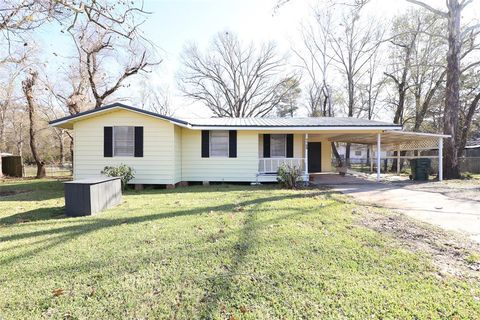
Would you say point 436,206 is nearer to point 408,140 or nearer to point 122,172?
point 408,140

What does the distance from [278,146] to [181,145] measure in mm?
4361

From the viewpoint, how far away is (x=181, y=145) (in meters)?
11.1

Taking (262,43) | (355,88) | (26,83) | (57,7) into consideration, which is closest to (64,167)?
(26,83)

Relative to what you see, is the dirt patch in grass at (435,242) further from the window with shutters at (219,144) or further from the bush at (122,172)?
the bush at (122,172)

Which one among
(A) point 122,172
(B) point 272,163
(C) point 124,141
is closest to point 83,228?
(A) point 122,172

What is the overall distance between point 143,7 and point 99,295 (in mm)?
6161

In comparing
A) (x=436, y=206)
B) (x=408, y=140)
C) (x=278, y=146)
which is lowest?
(x=436, y=206)

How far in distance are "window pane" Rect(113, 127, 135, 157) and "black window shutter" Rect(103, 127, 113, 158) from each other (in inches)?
4.4

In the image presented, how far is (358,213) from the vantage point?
5.66 m

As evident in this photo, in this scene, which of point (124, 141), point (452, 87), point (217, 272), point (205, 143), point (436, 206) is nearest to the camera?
point (217, 272)

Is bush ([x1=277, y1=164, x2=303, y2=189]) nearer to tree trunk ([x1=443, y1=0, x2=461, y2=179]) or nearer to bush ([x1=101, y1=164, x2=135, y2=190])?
bush ([x1=101, y1=164, x2=135, y2=190])

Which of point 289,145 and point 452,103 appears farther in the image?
point 452,103

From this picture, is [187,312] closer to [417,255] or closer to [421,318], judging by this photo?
[421,318]

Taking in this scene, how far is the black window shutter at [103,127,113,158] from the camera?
10.0 metres
